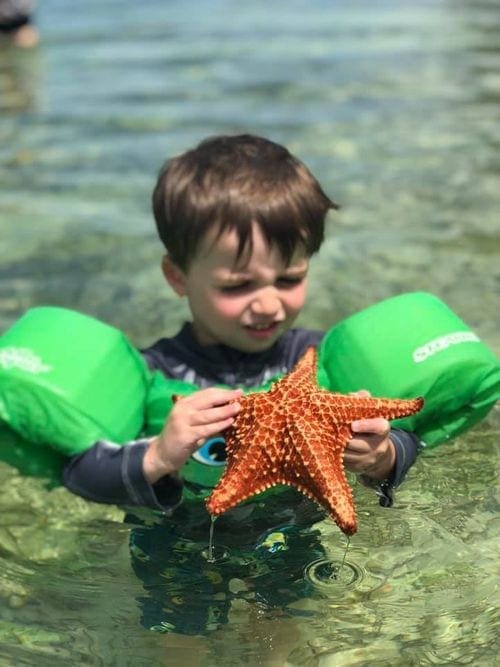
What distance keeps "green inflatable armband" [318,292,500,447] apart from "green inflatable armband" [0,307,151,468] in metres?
0.81

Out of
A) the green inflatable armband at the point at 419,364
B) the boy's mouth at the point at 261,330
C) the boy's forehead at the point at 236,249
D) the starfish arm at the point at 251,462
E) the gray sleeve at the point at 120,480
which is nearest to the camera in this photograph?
the starfish arm at the point at 251,462

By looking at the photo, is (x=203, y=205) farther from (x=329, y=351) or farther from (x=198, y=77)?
(x=198, y=77)

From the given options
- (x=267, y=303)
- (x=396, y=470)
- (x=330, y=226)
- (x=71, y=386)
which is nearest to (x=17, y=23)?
(x=330, y=226)

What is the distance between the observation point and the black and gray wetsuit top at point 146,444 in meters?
3.62

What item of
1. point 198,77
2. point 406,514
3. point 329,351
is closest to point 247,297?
point 329,351

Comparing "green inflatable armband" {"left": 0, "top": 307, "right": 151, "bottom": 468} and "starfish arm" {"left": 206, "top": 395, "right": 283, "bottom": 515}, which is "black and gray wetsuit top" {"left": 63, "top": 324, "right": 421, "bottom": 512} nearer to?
"green inflatable armband" {"left": 0, "top": 307, "right": 151, "bottom": 468}

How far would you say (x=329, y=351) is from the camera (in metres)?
4.38

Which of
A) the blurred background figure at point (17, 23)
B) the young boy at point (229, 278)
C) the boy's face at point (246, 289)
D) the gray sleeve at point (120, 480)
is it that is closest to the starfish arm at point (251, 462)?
the young boy at point (229, 278)

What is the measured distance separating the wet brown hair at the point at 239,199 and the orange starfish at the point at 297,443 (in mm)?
681

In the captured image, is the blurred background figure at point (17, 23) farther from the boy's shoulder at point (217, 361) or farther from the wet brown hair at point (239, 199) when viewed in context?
the boy's shoulder at point (217, 361)

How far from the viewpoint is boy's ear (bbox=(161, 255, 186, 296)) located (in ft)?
13.4

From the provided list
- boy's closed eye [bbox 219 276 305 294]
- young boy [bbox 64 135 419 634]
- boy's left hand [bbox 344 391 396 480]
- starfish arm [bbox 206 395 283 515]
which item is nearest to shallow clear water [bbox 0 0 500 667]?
young boy [bbox 64 135 419 634]

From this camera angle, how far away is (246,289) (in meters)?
3.77

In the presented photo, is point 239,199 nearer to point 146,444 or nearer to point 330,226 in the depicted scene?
point 146,444
